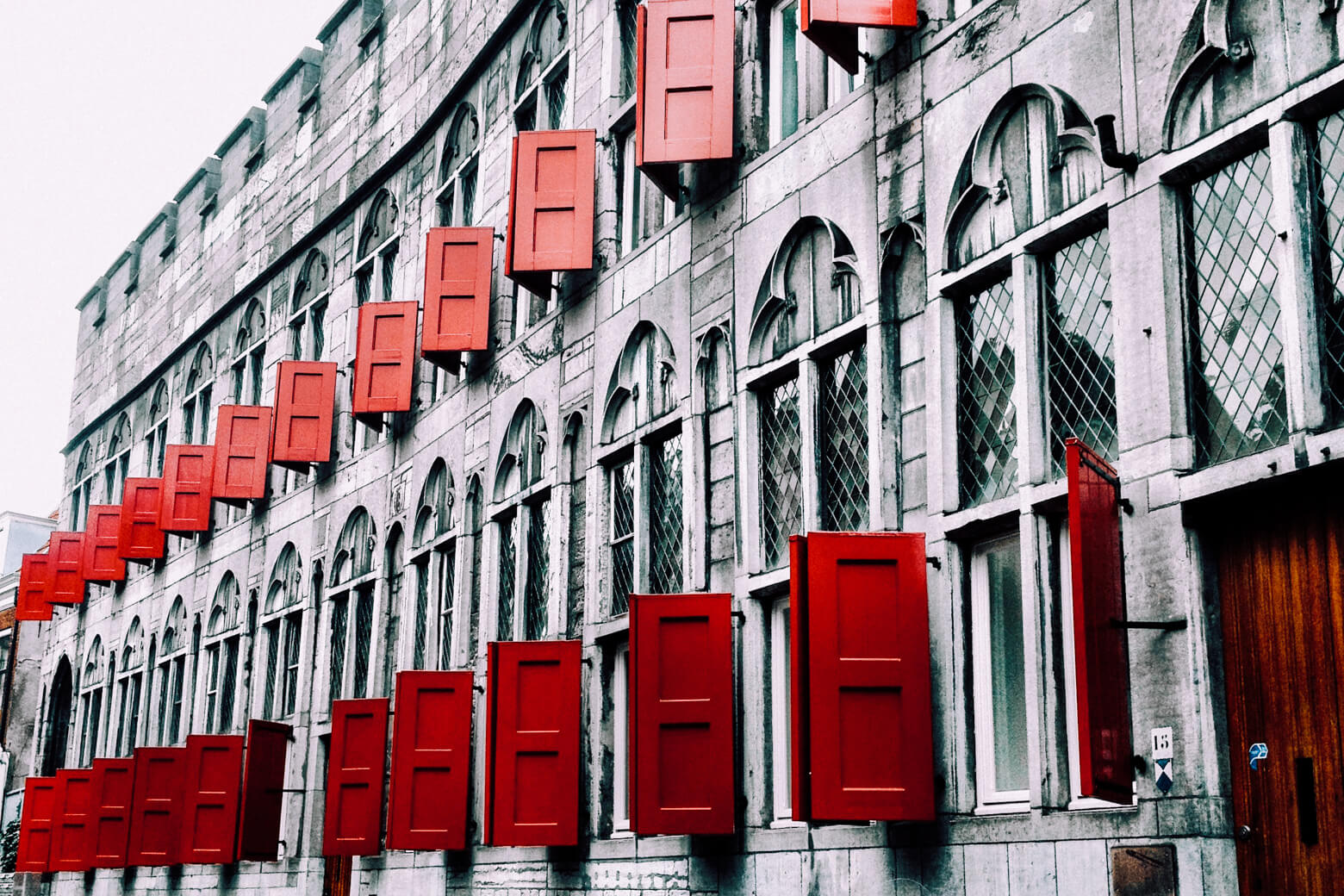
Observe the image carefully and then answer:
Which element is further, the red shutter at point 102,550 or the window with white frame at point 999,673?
the red shutter at point 102,550

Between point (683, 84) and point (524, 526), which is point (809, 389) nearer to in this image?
point (683, 84)

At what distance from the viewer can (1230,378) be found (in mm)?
7520

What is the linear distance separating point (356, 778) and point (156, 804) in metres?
5.81

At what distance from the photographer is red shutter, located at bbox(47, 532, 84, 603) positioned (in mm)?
28719

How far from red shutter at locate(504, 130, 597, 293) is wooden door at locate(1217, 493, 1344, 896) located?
792 centimetres

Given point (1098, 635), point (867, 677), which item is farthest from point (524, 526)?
point (1098, 635)

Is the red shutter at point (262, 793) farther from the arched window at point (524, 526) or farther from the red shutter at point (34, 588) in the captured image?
the red shutter at point (34, 588)

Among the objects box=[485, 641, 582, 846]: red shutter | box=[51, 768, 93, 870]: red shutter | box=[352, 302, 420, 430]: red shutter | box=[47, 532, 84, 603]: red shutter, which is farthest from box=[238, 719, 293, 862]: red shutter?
box=[47, 532, 84, 603]: red shutter

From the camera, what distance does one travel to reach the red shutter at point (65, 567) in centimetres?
2872

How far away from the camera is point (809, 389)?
415 inches

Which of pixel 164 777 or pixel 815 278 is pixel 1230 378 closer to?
pixel 815 278

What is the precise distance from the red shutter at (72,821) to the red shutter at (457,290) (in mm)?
10631

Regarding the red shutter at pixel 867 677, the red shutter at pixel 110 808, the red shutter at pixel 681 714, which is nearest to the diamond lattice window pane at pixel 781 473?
the red shutter at pixel 681 714

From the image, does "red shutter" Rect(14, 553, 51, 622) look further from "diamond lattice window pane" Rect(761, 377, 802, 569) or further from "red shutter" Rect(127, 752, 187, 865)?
"diamond lattice window pane" Rect(761, 377, 802, 569)
